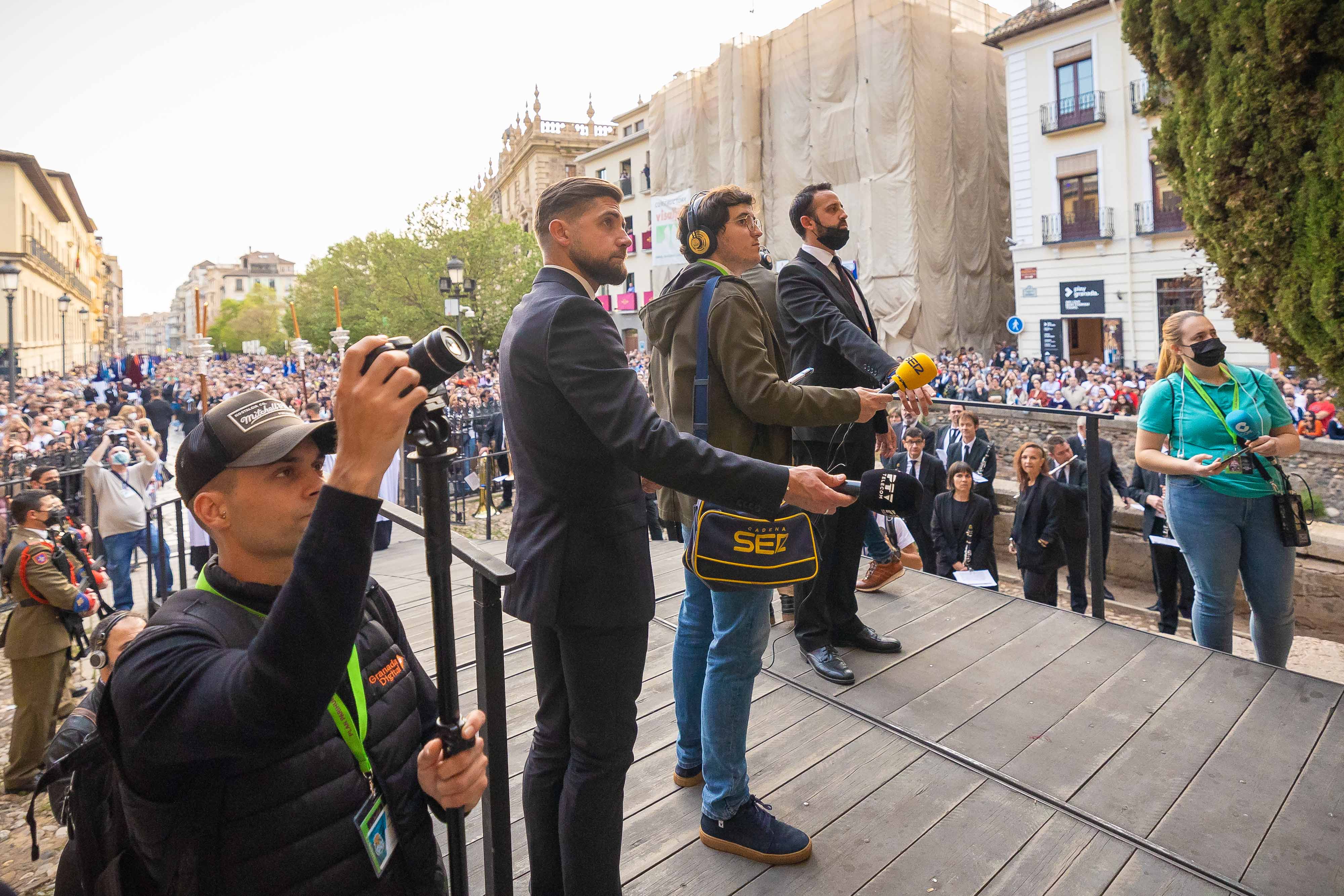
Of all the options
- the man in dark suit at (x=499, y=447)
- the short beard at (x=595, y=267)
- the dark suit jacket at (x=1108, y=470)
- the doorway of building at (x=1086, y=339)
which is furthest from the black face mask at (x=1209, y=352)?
the doorway of building at (x=1086, y=339)

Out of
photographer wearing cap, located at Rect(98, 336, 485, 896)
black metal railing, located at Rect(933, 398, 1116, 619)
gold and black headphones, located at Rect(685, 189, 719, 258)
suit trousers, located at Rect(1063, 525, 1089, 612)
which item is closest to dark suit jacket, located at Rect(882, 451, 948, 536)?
suit trousers, located at Rect(1063, 525, 1089, 612)

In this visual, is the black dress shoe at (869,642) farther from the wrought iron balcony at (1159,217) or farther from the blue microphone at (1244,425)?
the wrought iron balcony at (1159,217)

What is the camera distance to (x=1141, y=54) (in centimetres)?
564

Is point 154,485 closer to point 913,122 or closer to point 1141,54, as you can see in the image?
point 1141,54

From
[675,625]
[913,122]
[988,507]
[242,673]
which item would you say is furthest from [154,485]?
[913,122]

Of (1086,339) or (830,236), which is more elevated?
(1086,339)

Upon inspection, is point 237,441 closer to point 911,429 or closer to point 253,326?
point 911,429

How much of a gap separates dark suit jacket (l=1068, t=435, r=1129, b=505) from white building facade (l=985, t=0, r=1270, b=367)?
604 inches

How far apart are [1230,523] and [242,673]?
3.90 m

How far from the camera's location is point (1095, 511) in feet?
15.1

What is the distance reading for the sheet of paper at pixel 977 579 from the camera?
192 inches

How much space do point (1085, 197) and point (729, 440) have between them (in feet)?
86.2

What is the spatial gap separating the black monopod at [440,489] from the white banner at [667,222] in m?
31.7

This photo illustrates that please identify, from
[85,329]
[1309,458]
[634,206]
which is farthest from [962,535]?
[85,329]
